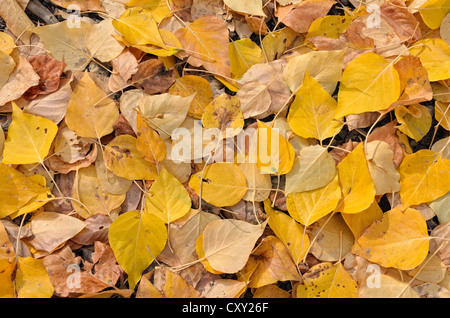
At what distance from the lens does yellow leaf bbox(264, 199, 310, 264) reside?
0.59 m

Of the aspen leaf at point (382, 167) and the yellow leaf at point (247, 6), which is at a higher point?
the yellow leaf at point (247, 6)

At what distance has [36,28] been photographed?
0.62 metres

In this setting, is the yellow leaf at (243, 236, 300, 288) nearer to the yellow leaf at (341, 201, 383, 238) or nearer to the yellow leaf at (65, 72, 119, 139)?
the yellow leaf at (341, 201, 383, 238)

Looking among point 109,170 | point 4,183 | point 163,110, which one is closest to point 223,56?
point 163,110

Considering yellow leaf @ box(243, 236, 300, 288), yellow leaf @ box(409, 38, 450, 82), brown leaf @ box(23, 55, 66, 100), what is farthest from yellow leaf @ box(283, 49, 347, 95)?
brown leaf @ box(23, 55, 66, 100)

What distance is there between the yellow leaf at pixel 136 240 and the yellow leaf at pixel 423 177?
36 cm

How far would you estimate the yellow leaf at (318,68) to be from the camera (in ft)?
1.98

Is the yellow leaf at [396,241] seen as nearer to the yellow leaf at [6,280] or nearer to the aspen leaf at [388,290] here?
the aspen leaf at [388,290]

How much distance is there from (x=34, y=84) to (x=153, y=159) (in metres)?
0.21

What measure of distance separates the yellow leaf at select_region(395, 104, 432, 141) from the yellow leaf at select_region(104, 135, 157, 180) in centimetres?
37

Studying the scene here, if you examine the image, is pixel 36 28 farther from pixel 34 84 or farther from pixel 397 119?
pixel 397 119

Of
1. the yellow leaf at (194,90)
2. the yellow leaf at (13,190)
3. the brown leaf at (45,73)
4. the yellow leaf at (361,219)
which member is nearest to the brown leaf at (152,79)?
the yellow leaf at (194,90)

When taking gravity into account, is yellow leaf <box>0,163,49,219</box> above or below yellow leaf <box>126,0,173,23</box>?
below

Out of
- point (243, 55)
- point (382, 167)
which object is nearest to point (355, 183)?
point (382, 167)
